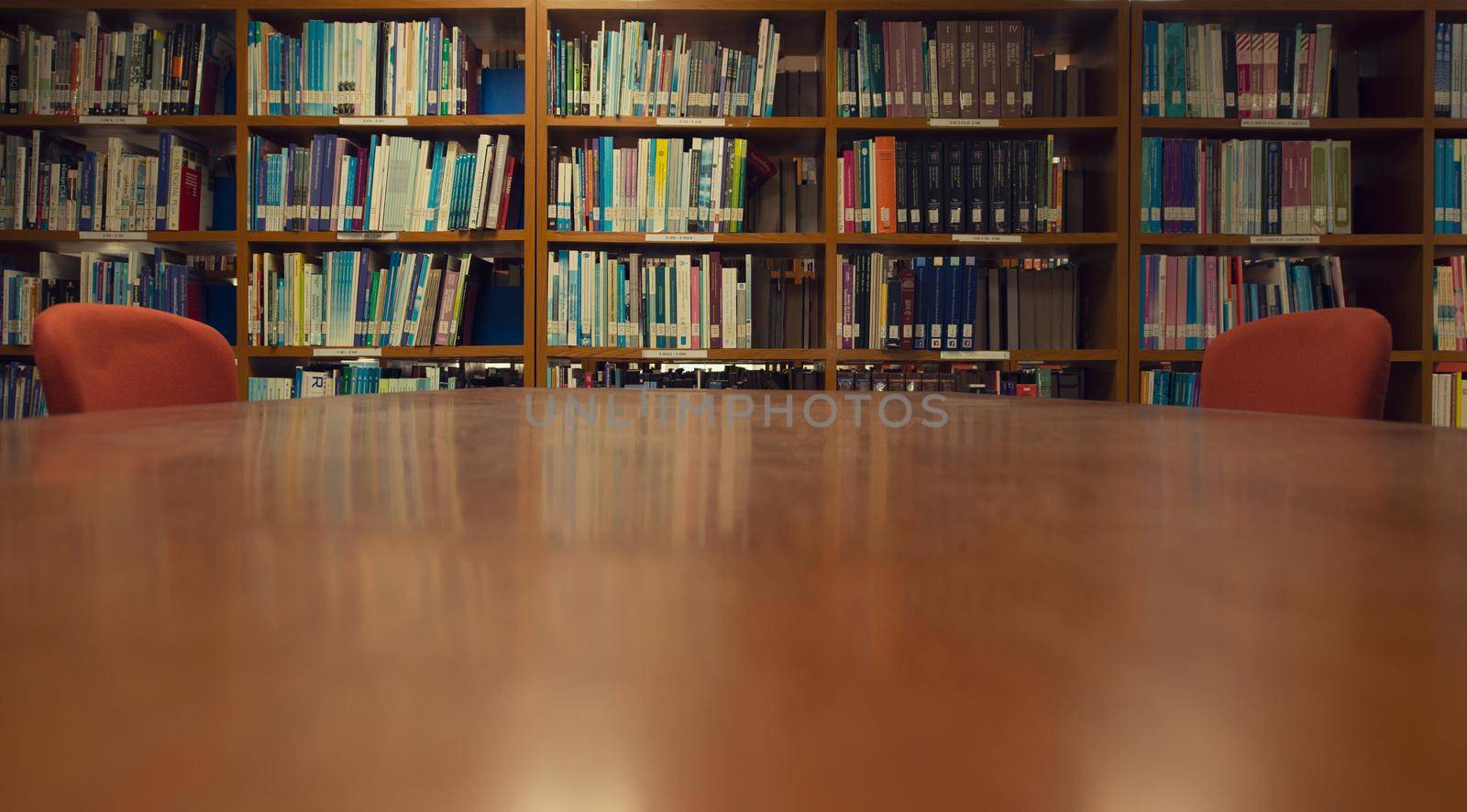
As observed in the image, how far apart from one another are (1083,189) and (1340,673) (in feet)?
11.3

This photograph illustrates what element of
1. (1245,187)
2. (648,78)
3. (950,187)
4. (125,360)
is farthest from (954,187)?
(125,360)

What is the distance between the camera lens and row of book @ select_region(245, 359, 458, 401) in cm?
298

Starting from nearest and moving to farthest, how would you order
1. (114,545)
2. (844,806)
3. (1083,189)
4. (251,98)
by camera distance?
1. (844,806)
2. (114,545)
3. (251,98)
4. (1083,189)

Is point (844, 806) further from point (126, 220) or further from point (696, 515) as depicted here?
point (126, 220)

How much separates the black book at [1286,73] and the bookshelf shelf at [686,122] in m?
1.65

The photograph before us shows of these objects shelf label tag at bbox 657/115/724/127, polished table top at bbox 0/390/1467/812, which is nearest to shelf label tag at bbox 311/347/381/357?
shelf label tag at bbox 657/115/724/127

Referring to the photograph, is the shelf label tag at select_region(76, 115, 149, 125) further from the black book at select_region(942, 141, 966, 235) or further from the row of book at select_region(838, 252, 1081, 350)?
the black book at select_region(942, 141, 966, 235)

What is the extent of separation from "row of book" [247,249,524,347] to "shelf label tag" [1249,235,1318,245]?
9.11 feet

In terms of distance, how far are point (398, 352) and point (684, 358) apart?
39.7 inches

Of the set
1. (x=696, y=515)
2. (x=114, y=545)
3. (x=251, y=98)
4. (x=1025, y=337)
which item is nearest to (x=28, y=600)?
(x=114, y=545)

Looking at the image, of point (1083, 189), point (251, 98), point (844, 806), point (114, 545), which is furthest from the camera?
point (1083, 189)

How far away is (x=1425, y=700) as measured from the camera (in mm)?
101

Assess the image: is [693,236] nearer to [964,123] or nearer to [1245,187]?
[964,123]

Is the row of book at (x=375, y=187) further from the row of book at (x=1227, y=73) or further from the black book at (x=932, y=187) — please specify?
the row of book at (x=1227, y=73)
